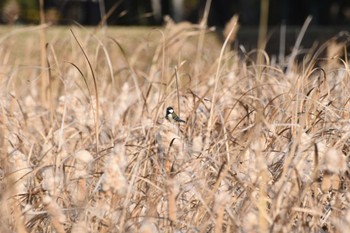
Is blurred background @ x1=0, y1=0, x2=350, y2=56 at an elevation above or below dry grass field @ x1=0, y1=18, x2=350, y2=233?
below

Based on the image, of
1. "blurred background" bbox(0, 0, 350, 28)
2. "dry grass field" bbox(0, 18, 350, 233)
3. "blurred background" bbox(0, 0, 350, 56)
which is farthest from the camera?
"blurred background" bbox(0, 0, 350, 28)

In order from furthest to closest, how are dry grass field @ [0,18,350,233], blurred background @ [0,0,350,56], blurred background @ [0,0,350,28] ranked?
blurred background @ [0,0,350,28] → blurred background @ [0,0,350,56] → dry grass field @ [0,18,350,233]

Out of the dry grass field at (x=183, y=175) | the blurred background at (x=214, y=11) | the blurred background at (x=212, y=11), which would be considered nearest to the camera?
the dry grass field at (x=183, y=175)

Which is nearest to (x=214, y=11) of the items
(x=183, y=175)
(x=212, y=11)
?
(x=212, y=11)

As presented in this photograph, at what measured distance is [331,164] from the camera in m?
1.64

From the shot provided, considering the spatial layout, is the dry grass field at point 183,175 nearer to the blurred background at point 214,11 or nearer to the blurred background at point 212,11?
the blurred background at point 212,11

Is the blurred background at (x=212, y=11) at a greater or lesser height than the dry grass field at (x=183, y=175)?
lesser

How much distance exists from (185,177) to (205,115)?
0.80m

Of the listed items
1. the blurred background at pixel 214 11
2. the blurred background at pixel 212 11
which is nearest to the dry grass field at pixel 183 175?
the blurred background at pixel 212 11

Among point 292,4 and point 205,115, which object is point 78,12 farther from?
point 205,115

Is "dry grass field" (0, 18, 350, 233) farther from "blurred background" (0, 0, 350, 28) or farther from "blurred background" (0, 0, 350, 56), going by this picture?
"blurred background" (0, 0, 350, 28)

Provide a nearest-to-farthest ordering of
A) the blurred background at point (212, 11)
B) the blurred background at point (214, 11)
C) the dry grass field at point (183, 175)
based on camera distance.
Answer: the dry grass field at point (183, 175)
the blurred background at point (212, 11)
the blurred background at point (214, 11)

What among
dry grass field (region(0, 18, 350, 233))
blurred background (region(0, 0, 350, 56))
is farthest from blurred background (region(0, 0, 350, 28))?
dry grass field (region(0, 18, 350, 233))

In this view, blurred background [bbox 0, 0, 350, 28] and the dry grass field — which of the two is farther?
blurred background [bbox 0, 0, 350, 28]
